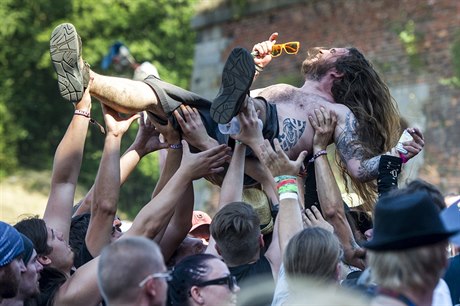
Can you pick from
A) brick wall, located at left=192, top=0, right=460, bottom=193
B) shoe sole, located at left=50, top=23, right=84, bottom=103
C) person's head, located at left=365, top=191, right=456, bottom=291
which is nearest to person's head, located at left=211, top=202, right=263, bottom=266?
shoe sole, located at left=50, top=23, right=84, bottom=103

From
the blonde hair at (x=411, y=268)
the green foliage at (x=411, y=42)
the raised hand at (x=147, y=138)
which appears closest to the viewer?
the blonde hair at (x=411, y=268)

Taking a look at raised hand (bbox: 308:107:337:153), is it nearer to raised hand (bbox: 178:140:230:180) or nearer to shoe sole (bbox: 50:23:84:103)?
raised hand (bbox: 178:140:230:180)

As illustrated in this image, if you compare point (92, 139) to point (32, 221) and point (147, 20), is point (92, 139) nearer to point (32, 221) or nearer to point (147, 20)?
point (147, 20)

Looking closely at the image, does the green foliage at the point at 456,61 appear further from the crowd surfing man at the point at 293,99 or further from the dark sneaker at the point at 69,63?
the dark sneaker at the point at 69,63

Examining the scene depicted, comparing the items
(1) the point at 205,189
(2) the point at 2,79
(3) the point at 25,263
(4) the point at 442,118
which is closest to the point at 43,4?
(2) the point at 2,79

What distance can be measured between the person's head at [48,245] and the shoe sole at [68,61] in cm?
78

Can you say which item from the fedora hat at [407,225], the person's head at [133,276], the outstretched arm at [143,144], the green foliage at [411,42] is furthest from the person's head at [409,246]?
the green foliage at [411,42]

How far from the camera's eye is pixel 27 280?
4828mm

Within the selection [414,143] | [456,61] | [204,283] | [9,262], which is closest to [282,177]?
[414,143]

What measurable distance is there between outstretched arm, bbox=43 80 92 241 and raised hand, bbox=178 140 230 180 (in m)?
0.64

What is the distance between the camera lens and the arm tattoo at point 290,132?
6254 mm

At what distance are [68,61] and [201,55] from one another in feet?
37.2

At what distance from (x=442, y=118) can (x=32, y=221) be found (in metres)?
8.88

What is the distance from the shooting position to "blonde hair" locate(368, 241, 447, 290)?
11.5 feet
